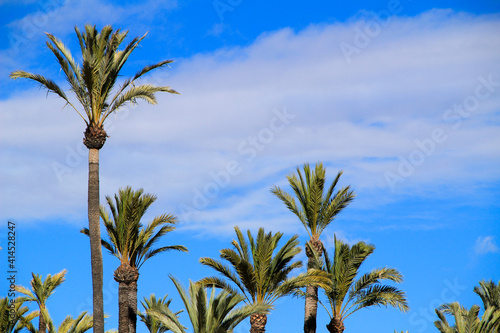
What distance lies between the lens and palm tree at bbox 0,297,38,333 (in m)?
29.1

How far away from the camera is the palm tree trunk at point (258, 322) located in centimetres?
2564

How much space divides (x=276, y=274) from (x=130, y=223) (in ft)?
21.5

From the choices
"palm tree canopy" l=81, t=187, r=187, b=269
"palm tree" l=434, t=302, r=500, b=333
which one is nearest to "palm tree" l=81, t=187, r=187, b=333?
"palm tree canopy" l=81, t=187, r=187, b=269

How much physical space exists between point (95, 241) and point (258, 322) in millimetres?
7396

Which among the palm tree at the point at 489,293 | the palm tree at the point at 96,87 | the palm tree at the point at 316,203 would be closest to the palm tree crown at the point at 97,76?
the palm tree at the point at 96,87

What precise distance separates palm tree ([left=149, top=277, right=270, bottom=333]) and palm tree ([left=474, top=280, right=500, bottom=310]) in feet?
83.9

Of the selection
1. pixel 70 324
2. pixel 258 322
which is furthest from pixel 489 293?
pixel 70 324

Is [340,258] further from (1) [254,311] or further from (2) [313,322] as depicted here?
(1) [254,311]

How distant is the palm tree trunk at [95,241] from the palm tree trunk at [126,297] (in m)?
4.10

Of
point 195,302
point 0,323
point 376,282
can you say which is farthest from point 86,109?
point 376,282

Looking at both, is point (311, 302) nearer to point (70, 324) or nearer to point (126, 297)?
point (126, 297)

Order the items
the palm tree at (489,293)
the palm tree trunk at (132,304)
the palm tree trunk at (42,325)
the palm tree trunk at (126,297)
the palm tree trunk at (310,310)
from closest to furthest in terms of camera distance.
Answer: the palm tree trunk at (126,297) → the palm tree trunk at (132,304) → the palm tree trunk at (310,310) → the palm tree trunk at (42,325) → the palm tree at (489,293)

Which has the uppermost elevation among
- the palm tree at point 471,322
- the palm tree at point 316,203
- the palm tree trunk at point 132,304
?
the palm tree at point 316,203

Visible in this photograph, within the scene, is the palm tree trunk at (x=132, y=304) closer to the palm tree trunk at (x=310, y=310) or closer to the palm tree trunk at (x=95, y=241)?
the palm tree trunk at (x=95, y=241)
